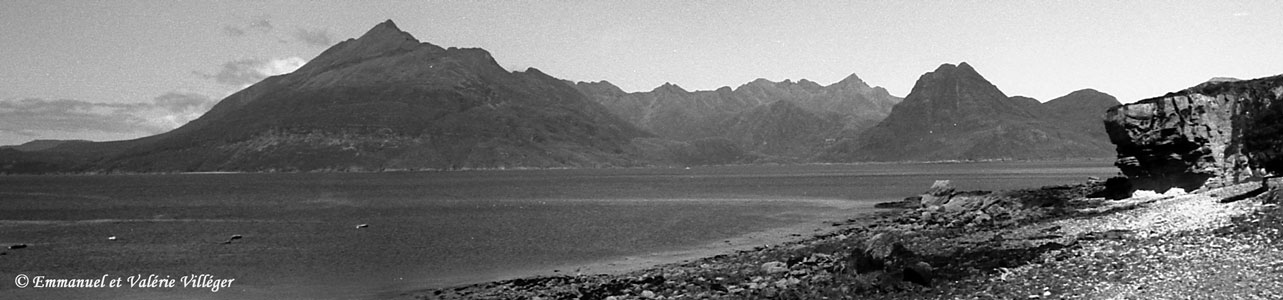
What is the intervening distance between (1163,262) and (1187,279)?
2.75 m

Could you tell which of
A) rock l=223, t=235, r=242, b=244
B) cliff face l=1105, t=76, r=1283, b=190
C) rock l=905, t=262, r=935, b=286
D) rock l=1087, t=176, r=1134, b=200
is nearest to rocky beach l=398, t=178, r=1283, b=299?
rock l=905, t=262, r=935, b=286

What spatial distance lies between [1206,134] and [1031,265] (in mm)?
28636

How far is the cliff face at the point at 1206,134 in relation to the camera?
44.8 m

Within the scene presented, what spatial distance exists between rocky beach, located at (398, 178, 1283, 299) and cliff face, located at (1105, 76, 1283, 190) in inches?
82.6

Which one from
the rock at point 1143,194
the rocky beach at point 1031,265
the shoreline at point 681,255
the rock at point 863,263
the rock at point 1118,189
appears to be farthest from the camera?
the rock at point 1118,189

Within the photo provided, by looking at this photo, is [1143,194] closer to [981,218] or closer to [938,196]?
[981,218]

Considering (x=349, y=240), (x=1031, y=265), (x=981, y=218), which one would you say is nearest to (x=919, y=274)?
(x=1031, y=265)

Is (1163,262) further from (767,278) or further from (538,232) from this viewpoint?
(538,232)

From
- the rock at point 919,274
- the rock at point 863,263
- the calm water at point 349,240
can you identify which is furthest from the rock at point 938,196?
the rock at point 919,274

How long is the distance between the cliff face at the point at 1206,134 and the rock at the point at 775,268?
26.7 m

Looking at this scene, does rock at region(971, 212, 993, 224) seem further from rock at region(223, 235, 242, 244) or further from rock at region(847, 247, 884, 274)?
rock at region(223, 235, 242, 244)

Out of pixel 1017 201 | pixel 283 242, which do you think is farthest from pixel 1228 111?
pixel 283 242

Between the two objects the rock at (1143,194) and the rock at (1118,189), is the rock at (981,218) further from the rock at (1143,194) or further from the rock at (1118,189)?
the rock at (1143,194)

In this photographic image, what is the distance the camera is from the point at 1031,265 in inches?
1076
